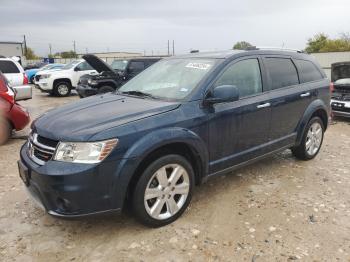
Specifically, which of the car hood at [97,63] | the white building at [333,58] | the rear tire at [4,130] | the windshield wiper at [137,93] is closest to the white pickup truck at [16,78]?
the car hood at [97,63]

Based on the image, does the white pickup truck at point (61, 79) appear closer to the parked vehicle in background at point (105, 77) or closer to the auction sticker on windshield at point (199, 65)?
the parked vehicle in background at point (105, 77)

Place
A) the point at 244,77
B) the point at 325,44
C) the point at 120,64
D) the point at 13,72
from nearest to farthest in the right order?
1. the point at 244,77
2. the point at 13,72
3. the point at 120,64
4. the point at 325,44

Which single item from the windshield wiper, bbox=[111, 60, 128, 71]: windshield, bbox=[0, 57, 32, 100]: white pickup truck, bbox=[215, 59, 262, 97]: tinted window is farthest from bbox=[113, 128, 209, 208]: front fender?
bbox=[111, 60, 128, 71]: windshield

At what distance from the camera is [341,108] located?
28.3 feet

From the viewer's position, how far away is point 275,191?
4340 millimetres

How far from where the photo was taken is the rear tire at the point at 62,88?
15.5 metres

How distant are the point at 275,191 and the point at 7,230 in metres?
3.02

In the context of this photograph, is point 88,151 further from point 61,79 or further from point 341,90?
point 61,79

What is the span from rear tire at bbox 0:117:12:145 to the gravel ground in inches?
82.0

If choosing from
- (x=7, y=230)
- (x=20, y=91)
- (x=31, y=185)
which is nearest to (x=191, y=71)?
(x=31, y=185)

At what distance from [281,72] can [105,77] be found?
27.1 feet

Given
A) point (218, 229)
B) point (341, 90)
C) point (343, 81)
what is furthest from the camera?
point (343, 81)

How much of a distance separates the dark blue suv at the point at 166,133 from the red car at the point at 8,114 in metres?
3.23

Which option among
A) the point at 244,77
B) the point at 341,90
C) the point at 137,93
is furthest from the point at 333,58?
the point at 137,93
